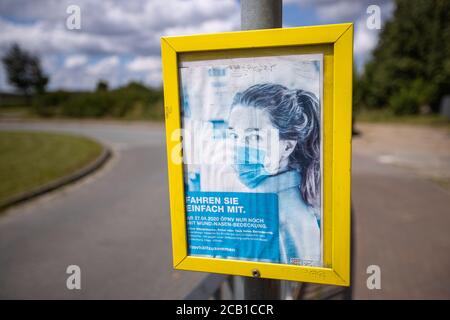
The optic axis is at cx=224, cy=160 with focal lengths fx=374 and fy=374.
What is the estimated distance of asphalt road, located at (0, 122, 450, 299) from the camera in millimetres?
4164

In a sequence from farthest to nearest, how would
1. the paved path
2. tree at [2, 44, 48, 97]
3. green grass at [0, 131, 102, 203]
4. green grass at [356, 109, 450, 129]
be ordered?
1. tree at [2, 44, 48, 97]
2. green grass at [356, 109, 450, 129]
3. green grass at [0, 131, 102, 203]
4. the paved path

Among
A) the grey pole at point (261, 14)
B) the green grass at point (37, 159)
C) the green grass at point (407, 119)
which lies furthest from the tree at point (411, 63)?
the grey pole at point (261, 14)

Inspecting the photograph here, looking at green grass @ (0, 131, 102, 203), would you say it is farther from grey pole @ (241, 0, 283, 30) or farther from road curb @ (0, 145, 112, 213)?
grey pole @ (241, 0, 283, 30)

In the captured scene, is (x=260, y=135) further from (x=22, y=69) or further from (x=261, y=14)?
(x=22, y=69)

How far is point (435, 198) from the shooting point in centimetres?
758

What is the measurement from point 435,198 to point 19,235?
7697 millimetres

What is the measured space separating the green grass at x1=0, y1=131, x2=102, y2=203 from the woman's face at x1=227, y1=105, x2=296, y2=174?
7.31 metres

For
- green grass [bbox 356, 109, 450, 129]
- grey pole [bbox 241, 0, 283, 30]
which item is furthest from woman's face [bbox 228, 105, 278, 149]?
green grass [bbox 356, 109, 450, 129]

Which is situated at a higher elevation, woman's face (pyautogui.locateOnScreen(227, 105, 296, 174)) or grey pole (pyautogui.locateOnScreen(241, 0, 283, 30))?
grey pole (pyautogui.locateOnScreen(241, 0, 283, 30))

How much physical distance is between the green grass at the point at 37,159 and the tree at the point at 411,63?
91.0 ft

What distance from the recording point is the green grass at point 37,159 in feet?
29.3

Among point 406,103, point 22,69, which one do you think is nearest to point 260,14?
point 406,103

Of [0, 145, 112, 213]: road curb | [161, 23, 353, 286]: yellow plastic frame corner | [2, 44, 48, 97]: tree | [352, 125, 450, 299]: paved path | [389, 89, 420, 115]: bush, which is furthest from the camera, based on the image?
[2, 44, 48, 97]: tree
